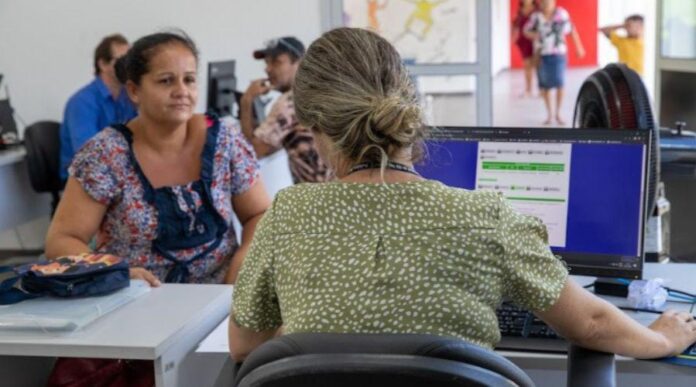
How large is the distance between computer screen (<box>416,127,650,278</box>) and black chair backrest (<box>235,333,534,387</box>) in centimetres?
85

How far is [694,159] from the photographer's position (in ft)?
7.83

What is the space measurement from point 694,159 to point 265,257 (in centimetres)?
149

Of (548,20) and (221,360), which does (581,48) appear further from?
(221,360)

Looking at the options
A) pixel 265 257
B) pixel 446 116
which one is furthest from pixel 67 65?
pixel 265 257

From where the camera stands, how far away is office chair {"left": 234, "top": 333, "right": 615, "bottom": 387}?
1.02m

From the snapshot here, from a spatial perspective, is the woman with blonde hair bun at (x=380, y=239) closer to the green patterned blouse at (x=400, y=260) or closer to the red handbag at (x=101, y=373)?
the green patterned blouse at (x=400, y=260)

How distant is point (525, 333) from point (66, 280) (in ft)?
3.10

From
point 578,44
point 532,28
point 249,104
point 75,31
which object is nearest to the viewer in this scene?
point 249,104

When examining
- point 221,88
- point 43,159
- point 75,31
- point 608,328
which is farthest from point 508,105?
point 608,328

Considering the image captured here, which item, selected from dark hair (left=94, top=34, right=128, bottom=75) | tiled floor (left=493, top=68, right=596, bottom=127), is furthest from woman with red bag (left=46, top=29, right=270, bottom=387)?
tiled floor (left=493, top=68, right=596, bottom=127)

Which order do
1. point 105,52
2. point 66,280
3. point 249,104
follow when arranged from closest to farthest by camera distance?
point 66,280
point 249,104
point 105,52

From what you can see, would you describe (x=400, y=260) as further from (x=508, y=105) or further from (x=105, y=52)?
(x=508, y=105)

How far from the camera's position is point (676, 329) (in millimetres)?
1614

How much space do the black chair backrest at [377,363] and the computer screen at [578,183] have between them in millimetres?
849
